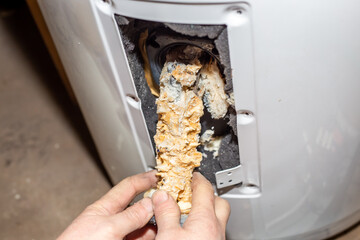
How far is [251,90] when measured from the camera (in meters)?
0.55

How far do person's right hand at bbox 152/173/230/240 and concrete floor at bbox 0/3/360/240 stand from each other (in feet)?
1.44

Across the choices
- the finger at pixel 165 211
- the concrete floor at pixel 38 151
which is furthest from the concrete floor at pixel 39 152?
the finger at pixel 165 211

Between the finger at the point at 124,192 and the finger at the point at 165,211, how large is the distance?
0.06 metres

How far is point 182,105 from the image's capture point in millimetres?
610

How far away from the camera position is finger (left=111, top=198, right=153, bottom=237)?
568mm

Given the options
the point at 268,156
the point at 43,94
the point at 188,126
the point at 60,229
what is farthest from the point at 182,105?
the point at 43,94

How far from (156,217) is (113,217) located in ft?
0.17

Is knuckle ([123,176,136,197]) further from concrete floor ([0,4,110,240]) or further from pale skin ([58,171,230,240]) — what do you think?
concrete floor ([0,4,110,240])

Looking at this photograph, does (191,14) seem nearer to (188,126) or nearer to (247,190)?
(188,126)

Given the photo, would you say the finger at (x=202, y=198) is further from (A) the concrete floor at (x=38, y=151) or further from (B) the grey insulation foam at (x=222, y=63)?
(A) the concrete floor at (x=38, y=151)

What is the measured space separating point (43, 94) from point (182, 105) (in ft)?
2.60

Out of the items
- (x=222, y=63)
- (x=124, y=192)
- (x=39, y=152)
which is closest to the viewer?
(x=222, y=63)

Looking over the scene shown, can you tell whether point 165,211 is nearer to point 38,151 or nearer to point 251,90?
point 251,90

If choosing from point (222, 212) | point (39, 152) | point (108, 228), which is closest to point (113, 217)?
point (108, 228)
